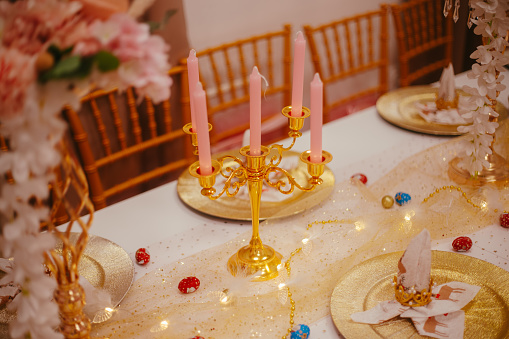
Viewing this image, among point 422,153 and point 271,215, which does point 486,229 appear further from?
point 271,215

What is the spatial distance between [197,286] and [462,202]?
0.71 m

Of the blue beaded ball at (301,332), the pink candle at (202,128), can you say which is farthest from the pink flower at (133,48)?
the blue beaded ball at (301,332)

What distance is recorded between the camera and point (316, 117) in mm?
958

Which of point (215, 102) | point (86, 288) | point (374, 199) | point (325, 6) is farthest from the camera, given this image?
point (325, 6)

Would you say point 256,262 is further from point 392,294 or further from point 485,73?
point 485,73

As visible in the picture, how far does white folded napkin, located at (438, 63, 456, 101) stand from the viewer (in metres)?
1.78

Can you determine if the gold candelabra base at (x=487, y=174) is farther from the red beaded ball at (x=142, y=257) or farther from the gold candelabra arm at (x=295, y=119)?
the red beaded ball at (x=142, y=257)

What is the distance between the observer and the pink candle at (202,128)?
89 centimetres

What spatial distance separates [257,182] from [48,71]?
0.52m

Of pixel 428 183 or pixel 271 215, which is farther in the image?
pixel 428 183

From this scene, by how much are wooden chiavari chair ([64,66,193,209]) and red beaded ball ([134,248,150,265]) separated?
0.72 m

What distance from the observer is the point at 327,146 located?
1.72m

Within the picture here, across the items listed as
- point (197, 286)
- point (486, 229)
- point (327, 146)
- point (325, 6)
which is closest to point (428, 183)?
point (486, 229)

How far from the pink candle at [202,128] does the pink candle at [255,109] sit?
0.09 meters
